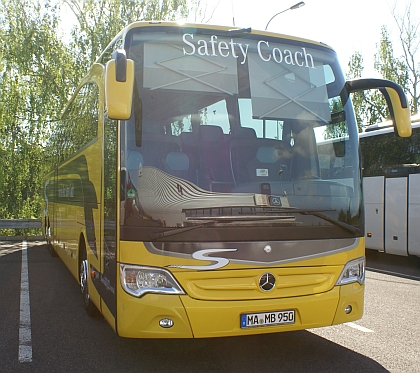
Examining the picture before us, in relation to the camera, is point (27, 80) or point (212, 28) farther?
point (27, 80)

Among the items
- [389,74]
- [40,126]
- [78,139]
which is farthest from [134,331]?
[389,74]

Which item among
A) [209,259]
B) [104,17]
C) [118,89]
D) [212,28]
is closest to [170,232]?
[209,259]

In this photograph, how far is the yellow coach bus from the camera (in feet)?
15.0

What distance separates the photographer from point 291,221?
4.84 meters

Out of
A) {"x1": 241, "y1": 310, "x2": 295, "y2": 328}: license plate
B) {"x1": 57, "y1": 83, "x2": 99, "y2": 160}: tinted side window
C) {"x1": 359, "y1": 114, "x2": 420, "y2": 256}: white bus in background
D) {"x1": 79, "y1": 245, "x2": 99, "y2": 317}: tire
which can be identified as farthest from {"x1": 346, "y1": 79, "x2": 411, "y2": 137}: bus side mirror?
{"x1": 359, "y1": 114, "x2": 420, "y2": 256}: white bus in background

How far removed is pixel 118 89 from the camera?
14.5 feet

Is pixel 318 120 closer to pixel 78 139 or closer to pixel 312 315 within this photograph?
pixel 312 315

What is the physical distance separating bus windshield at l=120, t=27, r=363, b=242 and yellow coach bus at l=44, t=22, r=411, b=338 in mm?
11

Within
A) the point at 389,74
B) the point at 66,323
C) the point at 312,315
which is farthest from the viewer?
the point at 389,74

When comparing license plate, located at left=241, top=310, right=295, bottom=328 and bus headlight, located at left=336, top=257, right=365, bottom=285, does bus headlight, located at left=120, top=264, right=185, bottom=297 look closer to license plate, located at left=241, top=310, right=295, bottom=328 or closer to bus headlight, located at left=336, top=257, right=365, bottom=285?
license plate, located at left=241, top=310, right=295, bottom=328

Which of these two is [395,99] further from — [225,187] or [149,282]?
[149,282]

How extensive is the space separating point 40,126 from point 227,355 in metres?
21.8

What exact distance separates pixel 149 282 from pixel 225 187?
3.30ft

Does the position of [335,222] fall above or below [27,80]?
below
